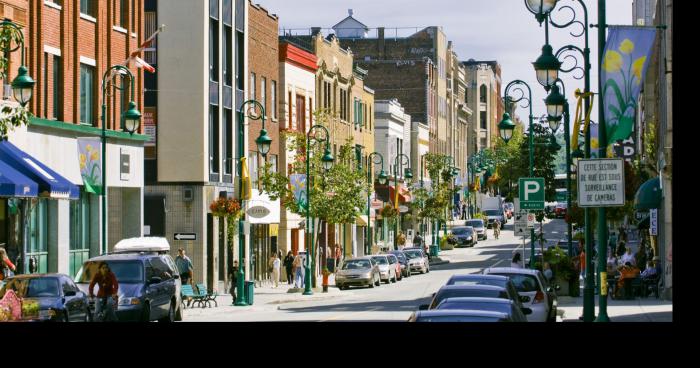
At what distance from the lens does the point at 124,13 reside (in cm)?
3300

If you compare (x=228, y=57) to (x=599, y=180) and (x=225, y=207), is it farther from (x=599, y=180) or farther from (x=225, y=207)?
(x=599, y=180)

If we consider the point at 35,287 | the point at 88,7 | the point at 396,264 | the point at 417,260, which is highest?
the point at 88,7

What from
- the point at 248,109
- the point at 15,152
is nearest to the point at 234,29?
the point at 248,109

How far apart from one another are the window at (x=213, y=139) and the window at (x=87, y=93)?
11051mm

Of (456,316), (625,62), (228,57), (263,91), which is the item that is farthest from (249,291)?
(456,316)

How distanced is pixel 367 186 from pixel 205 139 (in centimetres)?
1527

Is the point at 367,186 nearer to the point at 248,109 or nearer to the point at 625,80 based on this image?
the point at 248,109

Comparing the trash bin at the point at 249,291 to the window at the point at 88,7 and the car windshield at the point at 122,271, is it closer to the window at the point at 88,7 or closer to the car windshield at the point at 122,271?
the window at the point at 88,7

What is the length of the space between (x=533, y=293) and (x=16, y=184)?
34.5 ft

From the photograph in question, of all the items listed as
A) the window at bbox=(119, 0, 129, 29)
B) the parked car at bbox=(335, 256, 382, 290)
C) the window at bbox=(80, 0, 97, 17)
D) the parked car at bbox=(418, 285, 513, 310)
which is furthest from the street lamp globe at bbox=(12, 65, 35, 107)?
the parked car at bbox=(335, 256, 382, 290)

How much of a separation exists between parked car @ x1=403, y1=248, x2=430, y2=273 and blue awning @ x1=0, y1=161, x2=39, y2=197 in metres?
28.0

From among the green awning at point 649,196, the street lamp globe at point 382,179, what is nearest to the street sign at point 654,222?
the green awning at point 649,196
